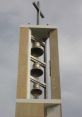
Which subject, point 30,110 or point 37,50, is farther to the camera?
point 37,50

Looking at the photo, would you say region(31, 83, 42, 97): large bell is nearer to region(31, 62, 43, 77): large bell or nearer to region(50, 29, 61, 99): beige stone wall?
region(50, 29, 61, 99): beige stone wall

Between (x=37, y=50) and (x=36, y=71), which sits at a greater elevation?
(x=37, y=50)

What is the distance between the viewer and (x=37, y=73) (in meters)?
17.6

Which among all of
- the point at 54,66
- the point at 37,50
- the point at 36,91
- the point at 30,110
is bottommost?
the point at 30,110

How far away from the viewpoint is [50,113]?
16.5m

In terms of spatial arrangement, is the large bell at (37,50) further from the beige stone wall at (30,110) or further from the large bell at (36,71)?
the beige stone wall at (30,110)

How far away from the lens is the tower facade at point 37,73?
16297mm

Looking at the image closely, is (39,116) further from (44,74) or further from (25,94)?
(44,74)

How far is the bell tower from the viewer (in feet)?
53.5

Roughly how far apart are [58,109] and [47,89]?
126 cm

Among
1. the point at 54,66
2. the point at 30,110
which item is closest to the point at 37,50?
the point at 54,66

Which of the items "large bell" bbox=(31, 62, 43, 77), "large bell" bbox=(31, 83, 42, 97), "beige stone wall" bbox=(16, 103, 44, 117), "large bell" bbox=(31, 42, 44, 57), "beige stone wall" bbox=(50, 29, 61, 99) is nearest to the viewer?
"beige stone wall" bbox=(16, 103, 44, 117)

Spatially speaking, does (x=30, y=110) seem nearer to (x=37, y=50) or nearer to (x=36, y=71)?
(x=36, y=71)

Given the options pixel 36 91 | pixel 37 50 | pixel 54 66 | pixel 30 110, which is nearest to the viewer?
pixel 30 110
